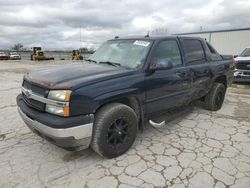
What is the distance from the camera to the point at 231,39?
24.0m

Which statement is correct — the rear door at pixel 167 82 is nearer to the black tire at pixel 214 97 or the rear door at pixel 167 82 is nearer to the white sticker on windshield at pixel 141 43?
the white sticker on windshield at pixel 141 43

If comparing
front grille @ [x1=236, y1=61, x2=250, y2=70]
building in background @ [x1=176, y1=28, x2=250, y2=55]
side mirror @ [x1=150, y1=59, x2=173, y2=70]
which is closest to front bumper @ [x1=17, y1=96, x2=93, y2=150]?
side mirror @ [x1=150, y1=59, x2=173, y2=70]

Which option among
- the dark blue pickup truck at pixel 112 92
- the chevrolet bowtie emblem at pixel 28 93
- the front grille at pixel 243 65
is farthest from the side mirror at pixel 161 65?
the front grille at pixel 243 65

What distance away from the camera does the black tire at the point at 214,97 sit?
5234 mm

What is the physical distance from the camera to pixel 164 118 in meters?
3.93

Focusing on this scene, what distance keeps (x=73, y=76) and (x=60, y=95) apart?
0.43m

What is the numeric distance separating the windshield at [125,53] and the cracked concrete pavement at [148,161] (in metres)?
1.36

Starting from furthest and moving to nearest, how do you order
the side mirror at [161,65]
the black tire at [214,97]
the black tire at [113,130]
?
the black tire at [214,97], the side mirror at [161,65], the black tire at [113,130]

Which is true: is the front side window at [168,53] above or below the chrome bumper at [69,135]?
above

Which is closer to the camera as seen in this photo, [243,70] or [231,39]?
[243,70]

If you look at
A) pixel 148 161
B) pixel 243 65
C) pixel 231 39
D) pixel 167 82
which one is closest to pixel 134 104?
pixel 167 82

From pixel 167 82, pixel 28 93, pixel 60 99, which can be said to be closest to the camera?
pixel 60 99

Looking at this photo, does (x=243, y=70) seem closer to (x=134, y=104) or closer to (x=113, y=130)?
(x=134, y=104)

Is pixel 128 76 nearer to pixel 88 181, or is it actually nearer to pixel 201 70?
pixel 88 181
